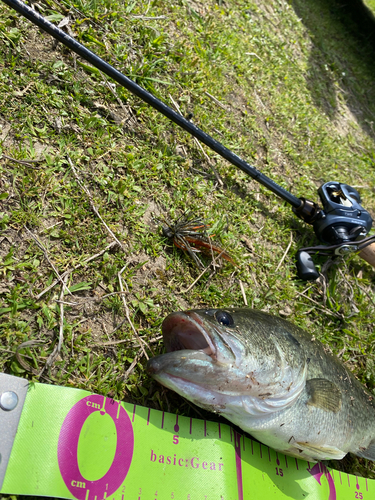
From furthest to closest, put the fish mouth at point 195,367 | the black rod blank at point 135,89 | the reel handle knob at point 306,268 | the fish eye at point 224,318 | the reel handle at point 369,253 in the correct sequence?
the reel handle at point 369,253 < the reel handle knob at point 306,268 < the black rod blank at point 135,89 < the fish eye at point 224,318 < the fish mouth at point 195,367

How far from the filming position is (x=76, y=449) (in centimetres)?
194

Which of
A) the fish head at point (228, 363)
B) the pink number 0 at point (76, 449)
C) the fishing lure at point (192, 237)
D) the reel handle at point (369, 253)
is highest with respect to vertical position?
the reel handle at point (369, 253)

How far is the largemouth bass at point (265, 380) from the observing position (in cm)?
207

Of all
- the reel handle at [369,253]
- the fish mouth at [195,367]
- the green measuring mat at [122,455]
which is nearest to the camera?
the green measuring mat at [122,455]

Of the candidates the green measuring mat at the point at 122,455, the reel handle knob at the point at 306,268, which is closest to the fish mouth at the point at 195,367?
the green measuring mat at the point at 122,455

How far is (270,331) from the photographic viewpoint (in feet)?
7.98

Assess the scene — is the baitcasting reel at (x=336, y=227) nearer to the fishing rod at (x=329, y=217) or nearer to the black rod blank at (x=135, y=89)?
the fishing rod at (x=329, y=217)

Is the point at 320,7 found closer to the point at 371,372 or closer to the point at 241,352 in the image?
the point at 371,372

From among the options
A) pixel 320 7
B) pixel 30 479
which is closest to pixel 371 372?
pixel 30 479

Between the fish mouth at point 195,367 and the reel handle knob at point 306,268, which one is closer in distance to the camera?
the fish mouth at point 195,367

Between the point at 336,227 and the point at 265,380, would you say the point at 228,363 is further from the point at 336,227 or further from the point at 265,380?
the point at 336,227

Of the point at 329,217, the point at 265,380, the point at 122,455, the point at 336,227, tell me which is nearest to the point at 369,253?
the point at 336,227

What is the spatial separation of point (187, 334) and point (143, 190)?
1.44 m

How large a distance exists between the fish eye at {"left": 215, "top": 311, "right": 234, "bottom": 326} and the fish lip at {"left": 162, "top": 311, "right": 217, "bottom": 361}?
15 cm
